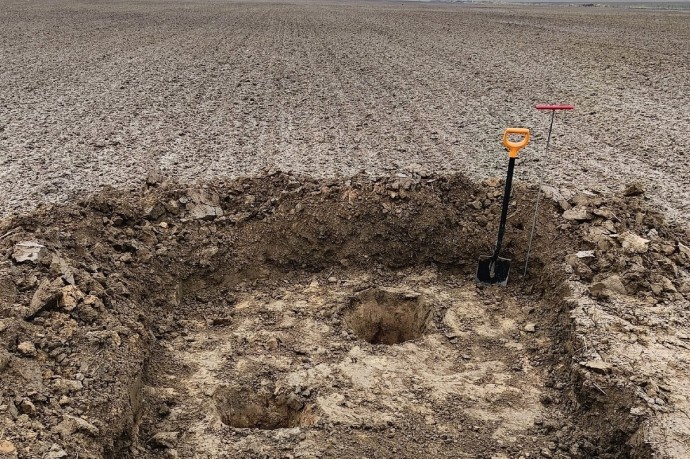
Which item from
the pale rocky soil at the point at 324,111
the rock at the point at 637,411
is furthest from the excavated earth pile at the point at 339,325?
the pale rocky soil at the point at 324,111

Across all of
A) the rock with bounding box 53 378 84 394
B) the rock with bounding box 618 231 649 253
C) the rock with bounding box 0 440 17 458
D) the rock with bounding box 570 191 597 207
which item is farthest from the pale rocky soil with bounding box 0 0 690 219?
the rock with bounding box 0 440 17 458

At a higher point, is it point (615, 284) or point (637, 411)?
point (615, 284)

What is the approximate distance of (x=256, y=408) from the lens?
12.0 feet

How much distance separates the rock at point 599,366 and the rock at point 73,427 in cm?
303

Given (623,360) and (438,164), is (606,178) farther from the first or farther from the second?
(623,360)

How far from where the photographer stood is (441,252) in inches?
199

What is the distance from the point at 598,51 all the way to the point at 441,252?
1193 cm

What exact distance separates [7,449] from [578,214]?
4.53m

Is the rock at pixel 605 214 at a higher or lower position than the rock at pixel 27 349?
higher

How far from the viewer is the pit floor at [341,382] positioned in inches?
130

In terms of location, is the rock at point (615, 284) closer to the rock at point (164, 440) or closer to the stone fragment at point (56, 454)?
the rock at point (164, 440)

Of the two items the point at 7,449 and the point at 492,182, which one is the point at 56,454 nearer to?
the point at 7,449

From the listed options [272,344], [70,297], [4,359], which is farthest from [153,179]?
[4,359]

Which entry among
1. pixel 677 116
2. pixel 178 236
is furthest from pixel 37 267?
pixel 677 116
